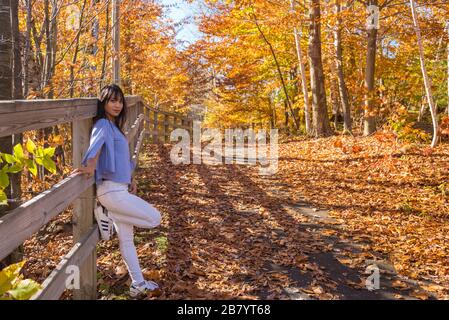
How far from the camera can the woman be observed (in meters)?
3.87

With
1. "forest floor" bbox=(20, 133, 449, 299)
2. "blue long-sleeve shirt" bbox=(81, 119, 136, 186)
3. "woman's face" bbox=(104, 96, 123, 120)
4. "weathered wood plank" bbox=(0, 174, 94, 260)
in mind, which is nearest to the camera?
"weathered wood plank" bbox=(0, 174, 94, 260)

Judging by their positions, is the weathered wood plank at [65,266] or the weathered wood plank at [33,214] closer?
the weathered wood plank at [33,214]

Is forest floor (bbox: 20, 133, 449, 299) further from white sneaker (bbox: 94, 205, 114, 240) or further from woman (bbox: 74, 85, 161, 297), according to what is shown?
white sneaker (bbox: 94, 205, 114, 240)

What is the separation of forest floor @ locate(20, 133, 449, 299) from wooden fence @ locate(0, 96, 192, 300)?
885 millimetres

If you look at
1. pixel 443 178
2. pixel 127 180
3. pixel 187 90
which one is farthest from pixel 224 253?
pixel 187 90

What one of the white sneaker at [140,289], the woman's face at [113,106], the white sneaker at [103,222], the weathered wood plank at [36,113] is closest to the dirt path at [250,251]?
the white sneaker at [140,289]

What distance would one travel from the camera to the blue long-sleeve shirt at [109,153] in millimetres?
3627

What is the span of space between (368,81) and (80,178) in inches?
497

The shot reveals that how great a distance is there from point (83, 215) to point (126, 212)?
416 millimetres

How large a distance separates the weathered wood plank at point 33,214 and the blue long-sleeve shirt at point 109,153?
36 cm

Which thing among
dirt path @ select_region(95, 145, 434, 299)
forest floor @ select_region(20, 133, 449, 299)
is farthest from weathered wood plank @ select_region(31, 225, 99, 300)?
dirt path @ select_region(95, 145, 434, 299)

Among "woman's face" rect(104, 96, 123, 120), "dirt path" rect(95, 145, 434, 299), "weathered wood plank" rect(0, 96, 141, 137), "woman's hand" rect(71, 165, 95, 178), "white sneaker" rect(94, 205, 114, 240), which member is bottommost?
"dirt path" rect(95, 145, 434, 299)

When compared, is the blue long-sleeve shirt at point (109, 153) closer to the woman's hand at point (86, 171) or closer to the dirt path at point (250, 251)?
the woman's hand at point (86, 171)

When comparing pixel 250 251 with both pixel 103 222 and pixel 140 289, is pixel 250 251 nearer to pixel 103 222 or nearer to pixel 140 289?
pixel 140 289
